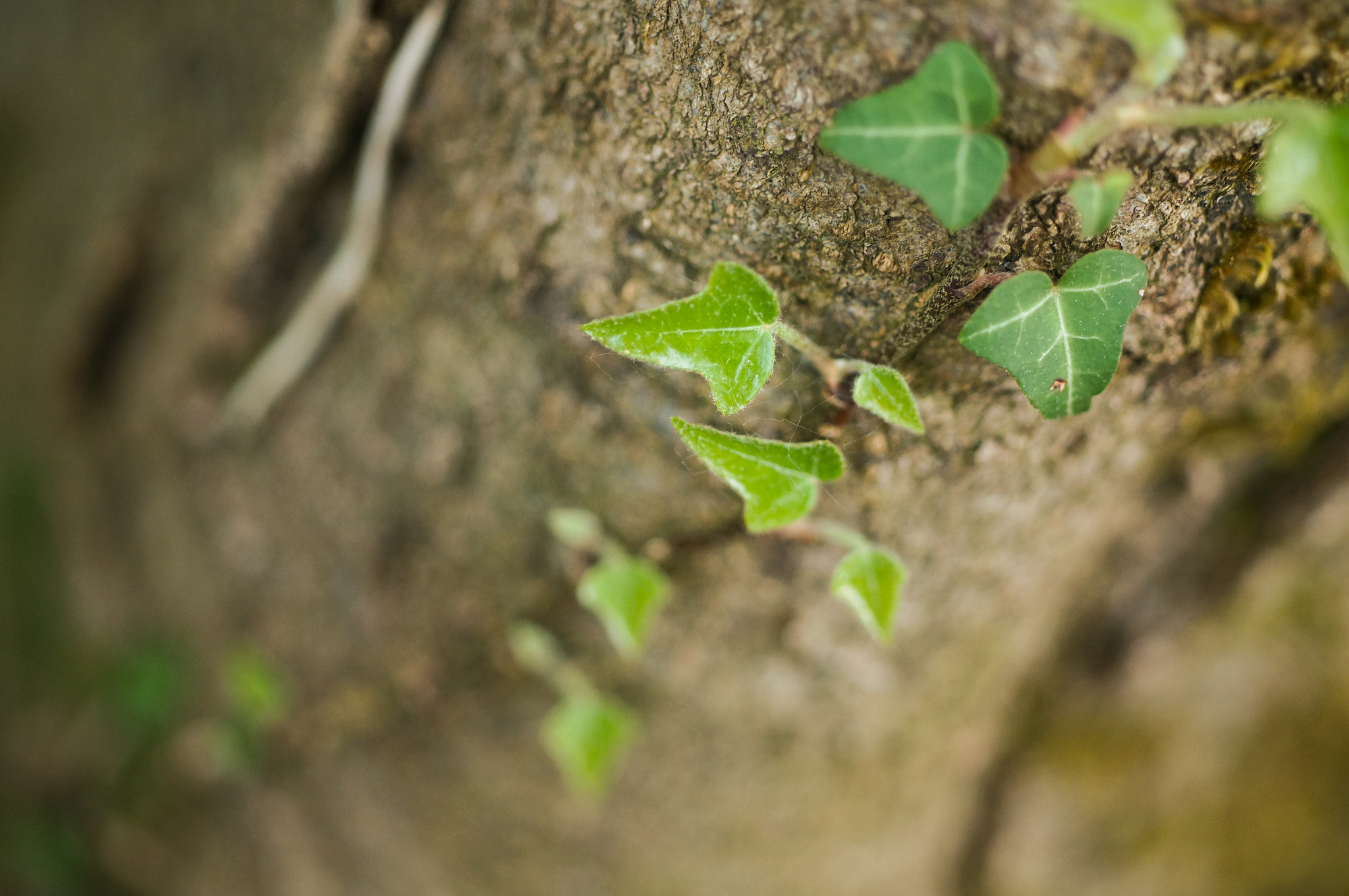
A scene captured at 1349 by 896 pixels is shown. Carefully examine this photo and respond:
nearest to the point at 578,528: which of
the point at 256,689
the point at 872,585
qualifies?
the point at 872,585

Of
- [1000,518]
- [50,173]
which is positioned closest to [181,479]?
[50,173]

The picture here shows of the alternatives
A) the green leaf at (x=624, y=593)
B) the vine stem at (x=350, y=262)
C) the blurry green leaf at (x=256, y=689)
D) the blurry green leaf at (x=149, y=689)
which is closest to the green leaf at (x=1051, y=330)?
the green leaf at (x=624, y=593)

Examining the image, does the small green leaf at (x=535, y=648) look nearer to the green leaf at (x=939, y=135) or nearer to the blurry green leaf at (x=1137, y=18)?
the green leaf at (x=939, y=135)

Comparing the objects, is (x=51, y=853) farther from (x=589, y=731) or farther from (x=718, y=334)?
(x=718, y=334)

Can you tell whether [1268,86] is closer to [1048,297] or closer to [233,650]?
[1048,297]

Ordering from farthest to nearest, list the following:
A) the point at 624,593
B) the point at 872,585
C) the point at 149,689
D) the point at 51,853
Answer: the point at 51,853, the point at 149,689, the point at 624,593, the point at 872,585

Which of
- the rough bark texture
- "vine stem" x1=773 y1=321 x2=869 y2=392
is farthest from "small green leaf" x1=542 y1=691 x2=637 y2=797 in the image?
"vine stem" x1=773 y1=321 x2=869 y2=392

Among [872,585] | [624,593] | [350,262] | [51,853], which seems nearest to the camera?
[872,585]
